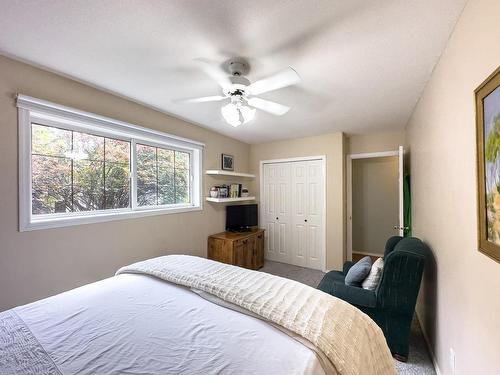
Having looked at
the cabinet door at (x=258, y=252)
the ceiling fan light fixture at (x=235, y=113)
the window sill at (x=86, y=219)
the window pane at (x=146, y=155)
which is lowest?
the cabinet door at (x=258, y=252)

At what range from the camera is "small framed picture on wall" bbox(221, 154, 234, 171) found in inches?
147

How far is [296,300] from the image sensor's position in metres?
1.21

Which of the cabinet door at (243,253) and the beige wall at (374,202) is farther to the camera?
the beige wall at (374,202)

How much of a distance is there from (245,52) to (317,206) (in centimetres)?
284

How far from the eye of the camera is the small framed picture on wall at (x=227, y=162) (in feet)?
12.3

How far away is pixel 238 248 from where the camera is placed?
10.9 feet

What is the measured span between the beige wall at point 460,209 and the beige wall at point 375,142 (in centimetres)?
164

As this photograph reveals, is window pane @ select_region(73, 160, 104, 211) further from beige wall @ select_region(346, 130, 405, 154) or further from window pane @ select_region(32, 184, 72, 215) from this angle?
beige wall @ select_region(346, 130, 405, 154)

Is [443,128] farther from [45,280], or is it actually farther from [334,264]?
[45,280]

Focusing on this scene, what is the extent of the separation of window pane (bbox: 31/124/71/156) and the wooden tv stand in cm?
208

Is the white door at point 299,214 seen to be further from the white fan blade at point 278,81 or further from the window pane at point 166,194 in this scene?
the white fan blade at point 278,81

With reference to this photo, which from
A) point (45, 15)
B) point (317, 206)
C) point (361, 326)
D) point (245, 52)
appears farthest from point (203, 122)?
point (361, 326)

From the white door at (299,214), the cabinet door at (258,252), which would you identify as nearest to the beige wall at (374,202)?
the white door at (299,214)

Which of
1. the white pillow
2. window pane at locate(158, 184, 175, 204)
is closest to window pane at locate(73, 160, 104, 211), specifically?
window pane at locate(158, 184, 175, 204)
